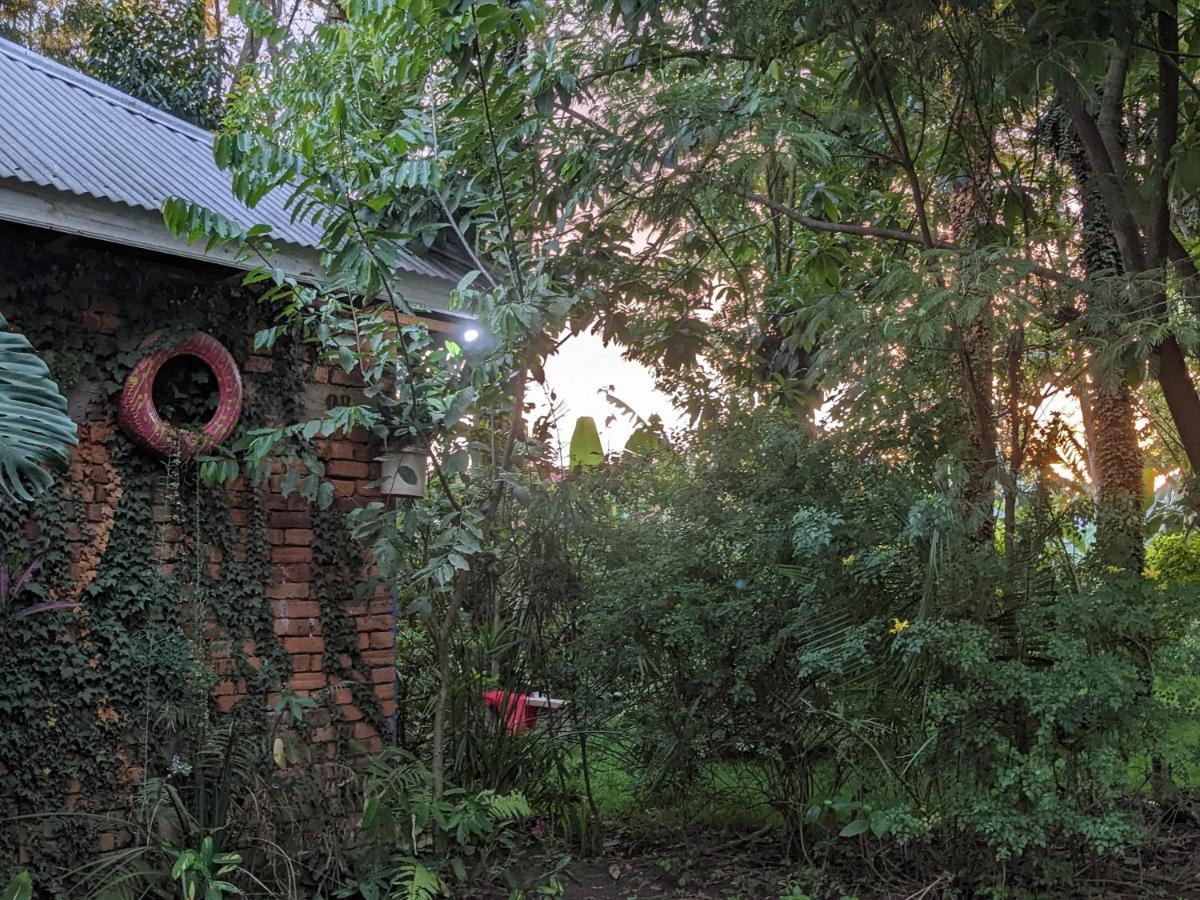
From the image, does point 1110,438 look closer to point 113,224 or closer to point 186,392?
point 186,392

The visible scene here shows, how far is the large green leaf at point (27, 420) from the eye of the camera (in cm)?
225

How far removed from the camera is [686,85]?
171 inches

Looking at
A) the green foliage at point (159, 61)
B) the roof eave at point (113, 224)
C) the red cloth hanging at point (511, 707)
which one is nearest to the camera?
the roof eave at point (113, 224)

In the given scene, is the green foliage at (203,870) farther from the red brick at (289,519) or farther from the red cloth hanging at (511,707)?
the red cloth hanging at (511,707)

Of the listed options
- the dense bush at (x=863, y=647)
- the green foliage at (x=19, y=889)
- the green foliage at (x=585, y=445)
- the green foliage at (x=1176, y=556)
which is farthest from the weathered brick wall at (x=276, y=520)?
the green foliage at (x=1176, y=556)

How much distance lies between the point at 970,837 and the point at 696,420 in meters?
2.61

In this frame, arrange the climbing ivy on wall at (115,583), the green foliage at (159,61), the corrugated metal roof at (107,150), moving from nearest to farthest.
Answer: the climbing ivy on wall at (115,583) → the corrugated metal roof at (107,150) → the green foliage at (159,61)

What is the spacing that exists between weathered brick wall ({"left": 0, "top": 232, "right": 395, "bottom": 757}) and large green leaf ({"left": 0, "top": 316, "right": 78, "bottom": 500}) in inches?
59.2

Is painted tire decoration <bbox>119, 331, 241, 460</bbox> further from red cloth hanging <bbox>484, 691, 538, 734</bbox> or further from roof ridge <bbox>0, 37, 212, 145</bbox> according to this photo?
roof ridge <bbox>0, 37, 212, 145</bbox>

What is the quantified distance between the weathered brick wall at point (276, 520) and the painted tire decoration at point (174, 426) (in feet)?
0.36

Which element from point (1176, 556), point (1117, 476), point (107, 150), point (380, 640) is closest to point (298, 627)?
point (380, 640)

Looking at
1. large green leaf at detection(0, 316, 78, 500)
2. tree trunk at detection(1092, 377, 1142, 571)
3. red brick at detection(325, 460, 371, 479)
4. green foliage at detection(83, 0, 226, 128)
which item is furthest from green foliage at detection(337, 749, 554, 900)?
green foliage at detection(83, 0, 226, 128)

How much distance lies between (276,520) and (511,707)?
1666 mm

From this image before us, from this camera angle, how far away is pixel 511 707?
5.29 m
